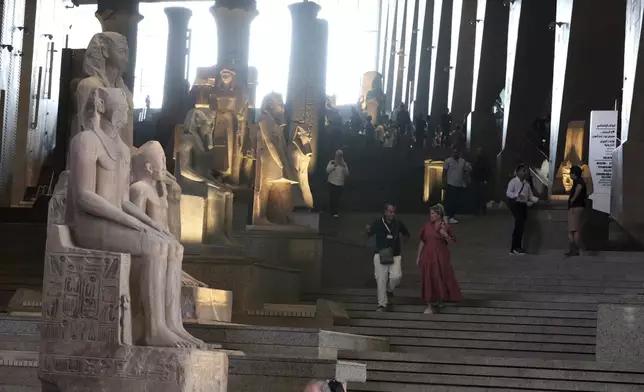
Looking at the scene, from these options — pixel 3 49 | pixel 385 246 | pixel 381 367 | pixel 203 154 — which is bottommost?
pixel 381 367

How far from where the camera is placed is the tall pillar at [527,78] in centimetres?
2861

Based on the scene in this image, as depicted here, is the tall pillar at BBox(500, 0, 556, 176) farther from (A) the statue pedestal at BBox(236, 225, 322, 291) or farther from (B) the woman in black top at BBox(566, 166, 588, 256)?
(A) the statue pedestal at BBox(236, 225, 322, 291)

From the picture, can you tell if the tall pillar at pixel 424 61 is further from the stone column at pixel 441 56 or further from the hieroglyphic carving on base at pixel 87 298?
the hieroglyphic carving on base at pixel 87 298

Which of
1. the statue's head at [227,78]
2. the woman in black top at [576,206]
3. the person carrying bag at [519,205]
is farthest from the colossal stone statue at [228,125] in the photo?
the woman in black top at [576,206]

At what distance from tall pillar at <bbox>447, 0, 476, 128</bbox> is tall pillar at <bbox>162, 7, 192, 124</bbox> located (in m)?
8.44

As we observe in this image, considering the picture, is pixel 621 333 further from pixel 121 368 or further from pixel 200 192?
pixel 121 368

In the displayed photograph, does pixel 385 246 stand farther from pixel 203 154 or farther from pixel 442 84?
pixel 442 84

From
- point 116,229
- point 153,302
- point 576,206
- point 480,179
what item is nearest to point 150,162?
point 116,229

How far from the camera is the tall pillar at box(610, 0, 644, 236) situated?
790 inches

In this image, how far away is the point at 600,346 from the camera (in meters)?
12.2

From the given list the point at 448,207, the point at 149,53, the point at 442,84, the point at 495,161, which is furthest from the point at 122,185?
the point at 149,53

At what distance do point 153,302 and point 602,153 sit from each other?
14.2 metres

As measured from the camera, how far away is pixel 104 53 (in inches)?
348

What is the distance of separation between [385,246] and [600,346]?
11.7 ft
